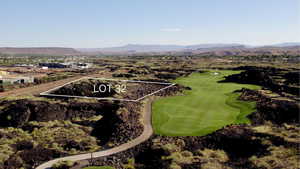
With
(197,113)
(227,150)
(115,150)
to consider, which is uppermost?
(197,113)

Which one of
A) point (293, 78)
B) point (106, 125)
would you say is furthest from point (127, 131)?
point (293, 78)

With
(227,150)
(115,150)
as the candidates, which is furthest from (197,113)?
(115,150)

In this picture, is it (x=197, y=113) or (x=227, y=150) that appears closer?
(x=227, y=150)

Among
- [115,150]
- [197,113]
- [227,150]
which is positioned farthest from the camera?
[197,113]

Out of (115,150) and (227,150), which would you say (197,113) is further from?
(115,150)

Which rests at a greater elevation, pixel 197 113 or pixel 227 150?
pixel 197 113

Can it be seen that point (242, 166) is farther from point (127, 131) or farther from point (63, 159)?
point (63, 159)

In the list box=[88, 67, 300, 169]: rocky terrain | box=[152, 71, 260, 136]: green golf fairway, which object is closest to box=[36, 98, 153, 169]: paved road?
box=[88, 67, 300, 169]: rocky terrain

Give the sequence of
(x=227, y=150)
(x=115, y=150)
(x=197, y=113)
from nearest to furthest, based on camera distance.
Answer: (x=227, y=150) < (x=115, y=150) < (x=197, y=113)

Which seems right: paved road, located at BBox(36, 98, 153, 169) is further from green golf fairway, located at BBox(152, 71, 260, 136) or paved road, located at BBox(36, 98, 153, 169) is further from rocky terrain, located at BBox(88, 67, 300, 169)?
green golf fairway, located at BBox(152, 71, 260, 136)
